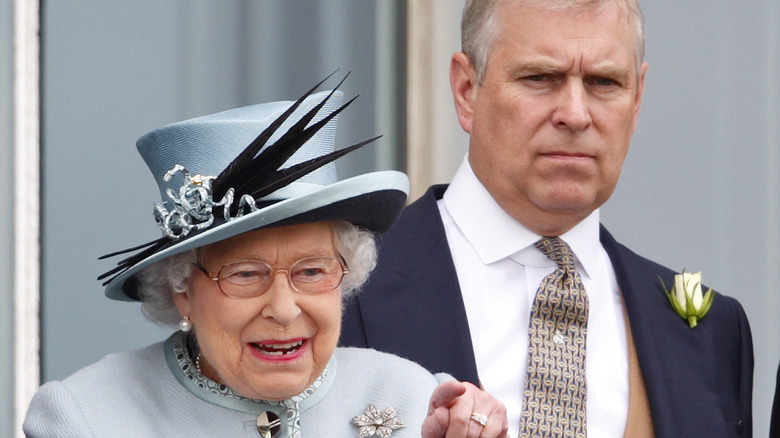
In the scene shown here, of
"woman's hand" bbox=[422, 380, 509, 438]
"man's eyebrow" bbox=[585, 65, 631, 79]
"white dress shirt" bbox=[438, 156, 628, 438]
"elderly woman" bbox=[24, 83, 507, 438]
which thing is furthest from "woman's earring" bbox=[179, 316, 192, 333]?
"man's eyebrow" bbox=[585, 65, 631, 79]

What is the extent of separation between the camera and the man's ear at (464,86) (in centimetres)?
360

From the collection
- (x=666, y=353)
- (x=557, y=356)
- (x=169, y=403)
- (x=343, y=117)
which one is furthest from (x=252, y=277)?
(x=343, y=117)

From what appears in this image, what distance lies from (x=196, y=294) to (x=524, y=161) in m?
1.14

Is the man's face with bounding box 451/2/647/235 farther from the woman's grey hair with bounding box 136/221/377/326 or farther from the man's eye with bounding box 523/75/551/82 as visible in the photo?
the woman's grey hair with bounding box 136/221/377/326

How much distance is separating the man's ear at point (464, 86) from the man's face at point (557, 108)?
0.10 meters

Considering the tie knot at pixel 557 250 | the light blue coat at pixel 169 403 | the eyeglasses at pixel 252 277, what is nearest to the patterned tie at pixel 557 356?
the tie knot at pixel 557 250

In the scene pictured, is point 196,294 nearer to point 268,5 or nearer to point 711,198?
point 268,5

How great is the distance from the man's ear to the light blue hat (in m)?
0.95

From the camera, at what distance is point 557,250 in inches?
138

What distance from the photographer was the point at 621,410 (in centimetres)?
339

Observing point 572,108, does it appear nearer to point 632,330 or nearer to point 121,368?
point 632,330
